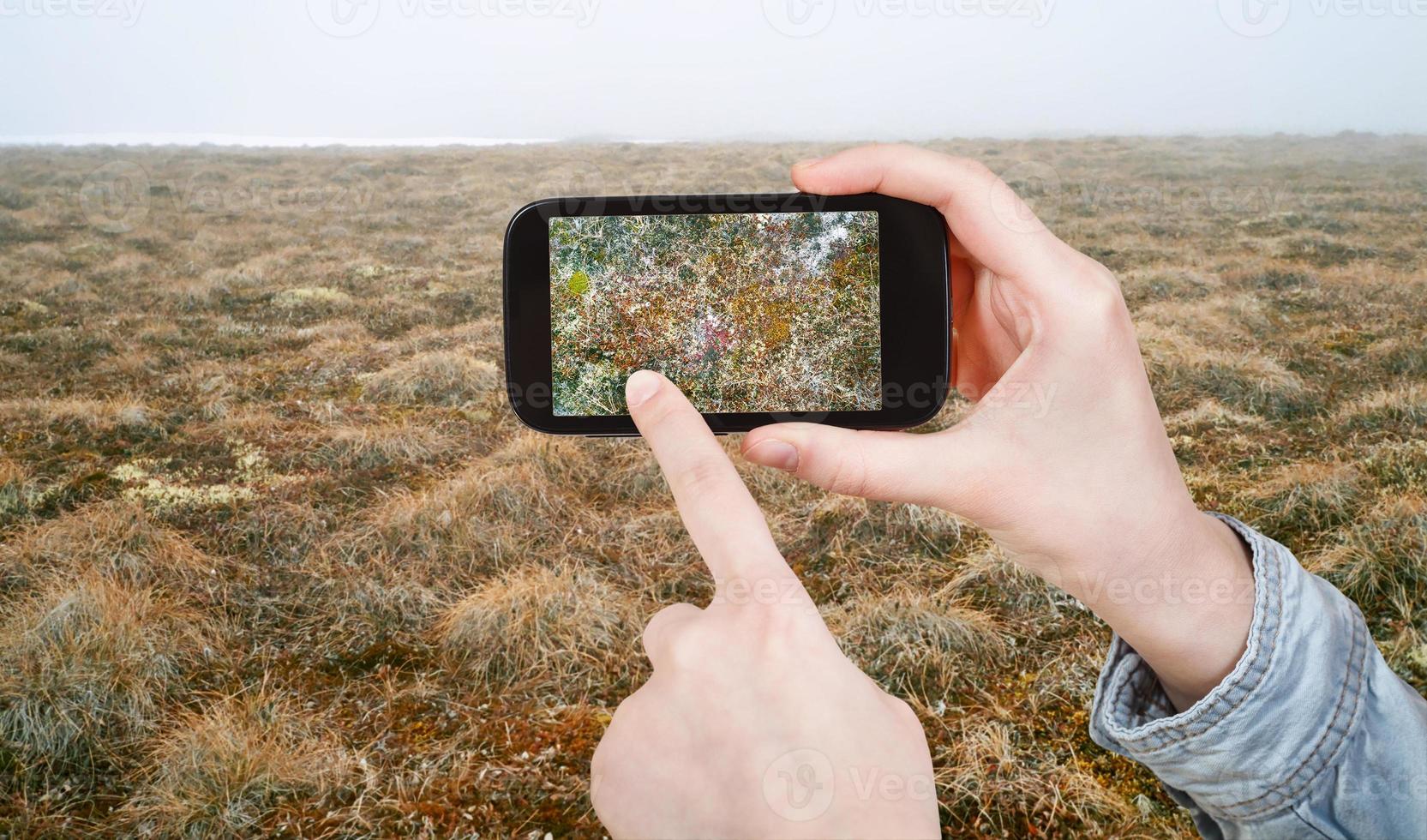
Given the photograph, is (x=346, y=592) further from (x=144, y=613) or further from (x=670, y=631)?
(x=670, y=631)

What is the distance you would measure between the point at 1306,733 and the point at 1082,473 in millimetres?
588

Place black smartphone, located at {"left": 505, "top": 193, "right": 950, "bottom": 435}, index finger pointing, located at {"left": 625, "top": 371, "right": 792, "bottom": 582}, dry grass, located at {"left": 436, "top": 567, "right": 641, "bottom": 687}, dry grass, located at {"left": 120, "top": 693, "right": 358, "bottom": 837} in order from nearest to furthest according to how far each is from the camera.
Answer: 1. index finger pointing, located at {"left": 625, "top": 371, "right": 792, "bottom": 582}
2. black smartphone, located at {"left": 505, "top": 193, "right": 950, "bottom": 435}
3. dry grass, located at {"left": 120, "top": 693, "right": 358, "bottom": 837}
4. dry grass, located at {"left": 436, "top": 567, "right": 641, "bottom": 687}

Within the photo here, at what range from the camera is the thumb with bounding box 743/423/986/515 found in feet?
Answer: 4.99

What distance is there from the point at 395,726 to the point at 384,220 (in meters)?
11.8

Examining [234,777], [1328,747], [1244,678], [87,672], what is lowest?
[234,777]

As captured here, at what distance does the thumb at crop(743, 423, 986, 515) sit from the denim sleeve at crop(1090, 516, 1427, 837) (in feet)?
1.88

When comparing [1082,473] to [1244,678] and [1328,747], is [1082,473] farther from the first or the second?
[1328,747]

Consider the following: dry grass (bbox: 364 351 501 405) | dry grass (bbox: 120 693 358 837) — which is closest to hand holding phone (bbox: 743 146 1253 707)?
dry grass (bbox: 120 693 358 837)

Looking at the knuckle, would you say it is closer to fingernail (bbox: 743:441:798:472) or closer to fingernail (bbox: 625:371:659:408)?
fingernail (bbox: 743:441:798:472)

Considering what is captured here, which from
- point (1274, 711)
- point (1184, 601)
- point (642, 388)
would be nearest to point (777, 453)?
point (642, 388)

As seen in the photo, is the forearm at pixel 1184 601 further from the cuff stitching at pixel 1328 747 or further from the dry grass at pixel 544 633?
the dry grass at pixel 544 633

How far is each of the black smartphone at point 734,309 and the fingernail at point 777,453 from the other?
0.22 meters

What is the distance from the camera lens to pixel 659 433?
1.36 meters

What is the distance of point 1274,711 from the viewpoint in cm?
138
